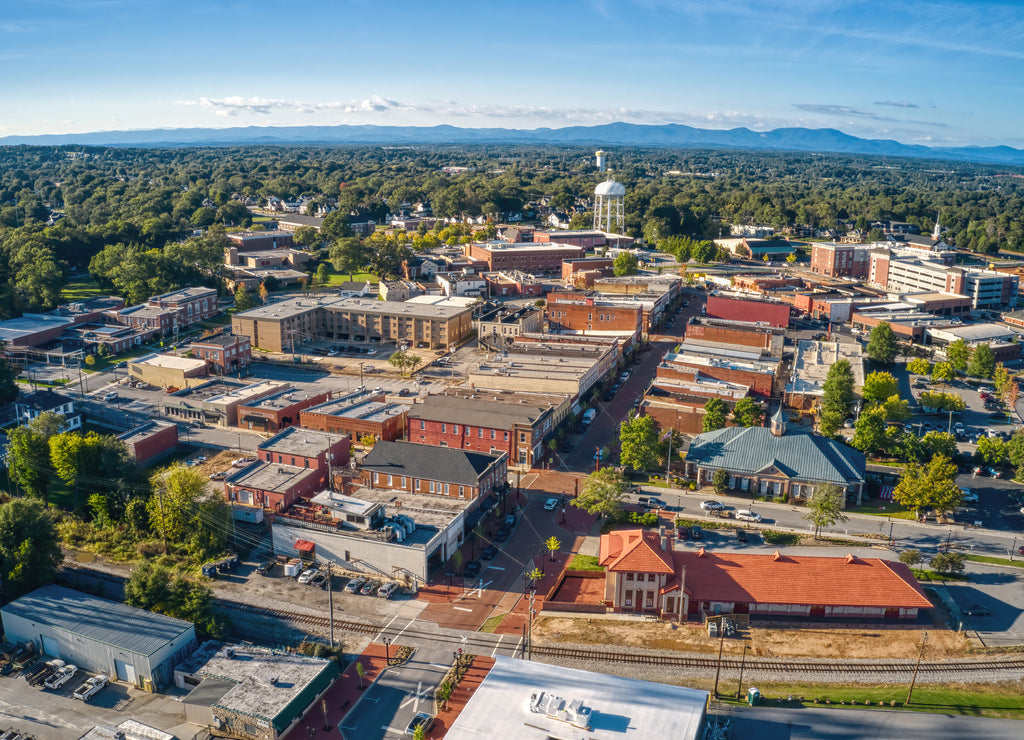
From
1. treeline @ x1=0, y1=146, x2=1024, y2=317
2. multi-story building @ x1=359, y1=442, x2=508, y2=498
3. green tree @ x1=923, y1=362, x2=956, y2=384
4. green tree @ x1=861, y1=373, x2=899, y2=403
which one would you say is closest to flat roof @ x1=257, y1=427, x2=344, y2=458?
multi-story building @ x1=359, y1=442, x2=508, y2=498

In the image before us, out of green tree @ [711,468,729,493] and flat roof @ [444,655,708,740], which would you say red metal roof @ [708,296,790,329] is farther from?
flat roof @ [444,655,708,740]

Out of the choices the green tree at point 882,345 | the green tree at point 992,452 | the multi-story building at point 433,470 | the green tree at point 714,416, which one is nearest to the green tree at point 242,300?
the multi-story building at point 433,470

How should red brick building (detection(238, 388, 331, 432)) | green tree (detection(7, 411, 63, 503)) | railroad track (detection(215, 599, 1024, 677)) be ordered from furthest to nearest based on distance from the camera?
red brick building (detection(238, 388, 331, 432))
green tree (detection(7, 411, 63, 503))
railroad track (detection(215, 599, 1024, 677))

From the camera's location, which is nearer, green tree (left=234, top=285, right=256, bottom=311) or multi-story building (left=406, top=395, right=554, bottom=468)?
multi-story building (left=406, top=395, right=554, bottom=468)

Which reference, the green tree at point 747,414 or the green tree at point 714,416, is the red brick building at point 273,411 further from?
the green tree at point 747,414

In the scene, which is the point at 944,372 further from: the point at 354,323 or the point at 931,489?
the point at 354,323

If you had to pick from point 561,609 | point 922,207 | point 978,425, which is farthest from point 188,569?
point 922,207

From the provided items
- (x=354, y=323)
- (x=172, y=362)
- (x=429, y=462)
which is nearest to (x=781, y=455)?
(x=429, y=462)

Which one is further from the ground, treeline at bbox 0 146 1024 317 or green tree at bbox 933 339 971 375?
treeline at bbox 0 146 1024 317
